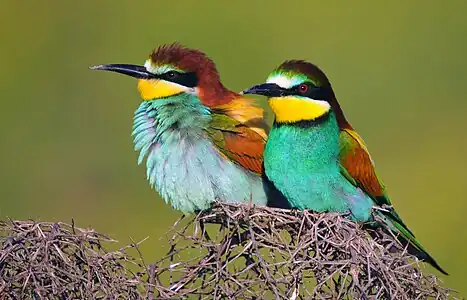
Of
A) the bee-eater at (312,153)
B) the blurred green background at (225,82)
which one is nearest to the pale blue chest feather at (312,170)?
the bee-eater at (312,153)

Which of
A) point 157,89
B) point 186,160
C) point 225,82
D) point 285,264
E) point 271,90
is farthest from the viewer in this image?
point 225,82

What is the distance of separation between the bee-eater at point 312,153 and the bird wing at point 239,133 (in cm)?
13

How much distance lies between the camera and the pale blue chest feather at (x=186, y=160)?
307 cm

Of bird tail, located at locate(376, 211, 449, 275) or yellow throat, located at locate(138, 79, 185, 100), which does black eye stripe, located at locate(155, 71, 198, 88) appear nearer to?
yellow throat, located at locate(138, 79, 185, 100)

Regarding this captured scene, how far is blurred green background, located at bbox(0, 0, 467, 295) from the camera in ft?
16.2

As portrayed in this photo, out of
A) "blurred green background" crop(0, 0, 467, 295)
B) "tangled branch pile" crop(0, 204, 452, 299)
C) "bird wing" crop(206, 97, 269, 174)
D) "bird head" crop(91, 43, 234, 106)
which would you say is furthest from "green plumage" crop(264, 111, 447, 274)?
"blurred green background" crop(0, 0, 467, 295)

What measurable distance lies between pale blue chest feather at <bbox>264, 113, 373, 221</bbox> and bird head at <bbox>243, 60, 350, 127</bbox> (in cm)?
3

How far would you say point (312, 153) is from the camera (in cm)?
296

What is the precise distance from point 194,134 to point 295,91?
32 cm

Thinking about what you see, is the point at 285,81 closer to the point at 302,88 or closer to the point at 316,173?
the point at 302,88

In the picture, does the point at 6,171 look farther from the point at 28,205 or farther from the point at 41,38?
the point at 41,38

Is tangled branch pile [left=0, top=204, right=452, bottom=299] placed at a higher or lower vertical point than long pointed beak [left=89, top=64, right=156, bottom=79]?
lower

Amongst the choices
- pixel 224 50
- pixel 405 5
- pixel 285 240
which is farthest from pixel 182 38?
pixel 285 240

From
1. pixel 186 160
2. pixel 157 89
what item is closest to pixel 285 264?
pixel 186 160
